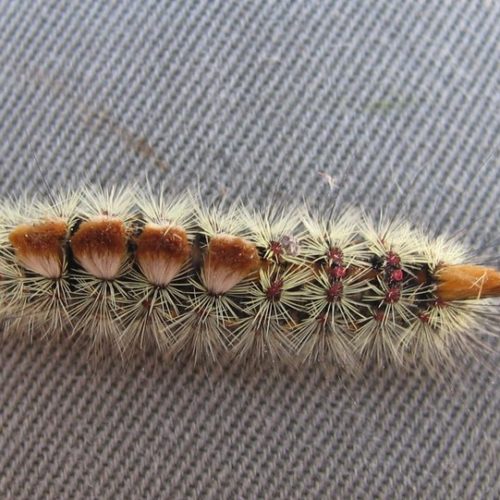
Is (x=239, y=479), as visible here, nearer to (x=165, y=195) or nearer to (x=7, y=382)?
(x=7, y=382)

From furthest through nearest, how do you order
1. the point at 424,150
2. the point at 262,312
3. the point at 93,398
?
1. the point at 424,150
2. the point at 93,398
3. the point at 262,312

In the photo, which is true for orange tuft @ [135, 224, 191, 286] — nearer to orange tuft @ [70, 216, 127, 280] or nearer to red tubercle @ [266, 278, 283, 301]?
orange tuft @ [70, 216, 127, 280]

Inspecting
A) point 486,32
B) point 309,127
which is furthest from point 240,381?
point 486,32

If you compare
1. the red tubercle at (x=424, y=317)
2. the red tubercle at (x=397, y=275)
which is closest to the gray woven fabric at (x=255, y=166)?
the red tubercle at (x=424, y=317)

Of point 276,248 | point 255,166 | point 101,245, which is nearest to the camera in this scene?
point 101,245

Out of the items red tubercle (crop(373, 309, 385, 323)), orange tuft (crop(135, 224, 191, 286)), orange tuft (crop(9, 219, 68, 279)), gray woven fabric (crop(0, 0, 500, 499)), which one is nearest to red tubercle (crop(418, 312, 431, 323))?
red tubercle (crop(373, 309, 385, 323))

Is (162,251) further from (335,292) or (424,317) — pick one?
(424,317)

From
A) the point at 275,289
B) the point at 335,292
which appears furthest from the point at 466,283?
the point at 275,289
